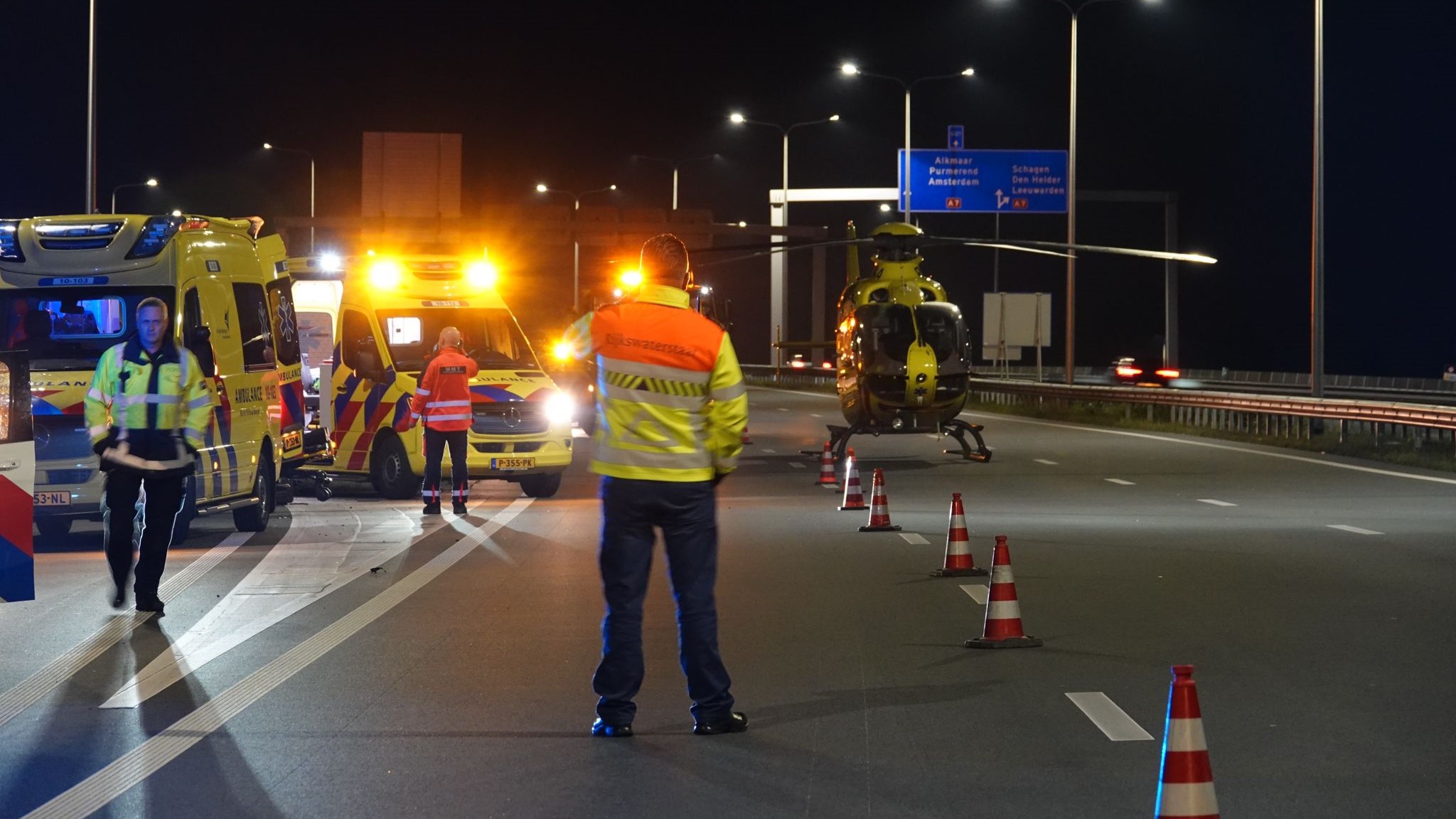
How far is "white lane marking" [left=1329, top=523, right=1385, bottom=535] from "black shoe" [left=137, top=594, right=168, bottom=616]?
9.88 metres

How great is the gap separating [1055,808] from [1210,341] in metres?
76.0

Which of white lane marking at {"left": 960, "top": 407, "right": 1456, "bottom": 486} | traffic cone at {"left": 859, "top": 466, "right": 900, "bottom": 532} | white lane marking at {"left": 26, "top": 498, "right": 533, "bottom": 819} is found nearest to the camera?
white lane marking at {"left": 26, "top": 498, "right": 533, "bottom": 819}

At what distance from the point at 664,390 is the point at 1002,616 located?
10.1 feet

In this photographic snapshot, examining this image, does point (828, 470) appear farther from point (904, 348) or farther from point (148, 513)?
point (148, 513)

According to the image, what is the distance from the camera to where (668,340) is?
26.2 feet

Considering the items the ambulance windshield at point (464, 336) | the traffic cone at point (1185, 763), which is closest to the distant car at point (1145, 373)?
the ambulance windshield at point (464, 336)

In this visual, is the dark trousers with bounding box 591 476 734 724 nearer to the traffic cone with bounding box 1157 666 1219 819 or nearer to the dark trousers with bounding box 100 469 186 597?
the traffic cone with bounding box 1157 666 1219 819

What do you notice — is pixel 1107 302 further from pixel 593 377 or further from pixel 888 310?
pixel 593 377

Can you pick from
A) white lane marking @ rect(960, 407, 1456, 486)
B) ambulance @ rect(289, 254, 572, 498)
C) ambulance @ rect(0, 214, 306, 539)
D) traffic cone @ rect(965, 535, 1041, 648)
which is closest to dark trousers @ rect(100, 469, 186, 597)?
ambulance @ rect(0, 214, 306, 539)

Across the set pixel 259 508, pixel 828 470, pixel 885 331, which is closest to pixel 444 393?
pixel 259 508

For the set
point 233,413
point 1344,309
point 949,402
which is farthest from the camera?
point 1344,309

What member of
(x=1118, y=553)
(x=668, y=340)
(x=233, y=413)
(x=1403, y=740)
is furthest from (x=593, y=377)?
(x=233, y=413)

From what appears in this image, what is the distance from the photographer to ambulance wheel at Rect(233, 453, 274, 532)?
17.0 meters

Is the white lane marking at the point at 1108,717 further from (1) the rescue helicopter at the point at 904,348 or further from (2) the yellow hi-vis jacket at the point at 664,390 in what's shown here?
(1) the rescue helicopter at the point at 904,348
